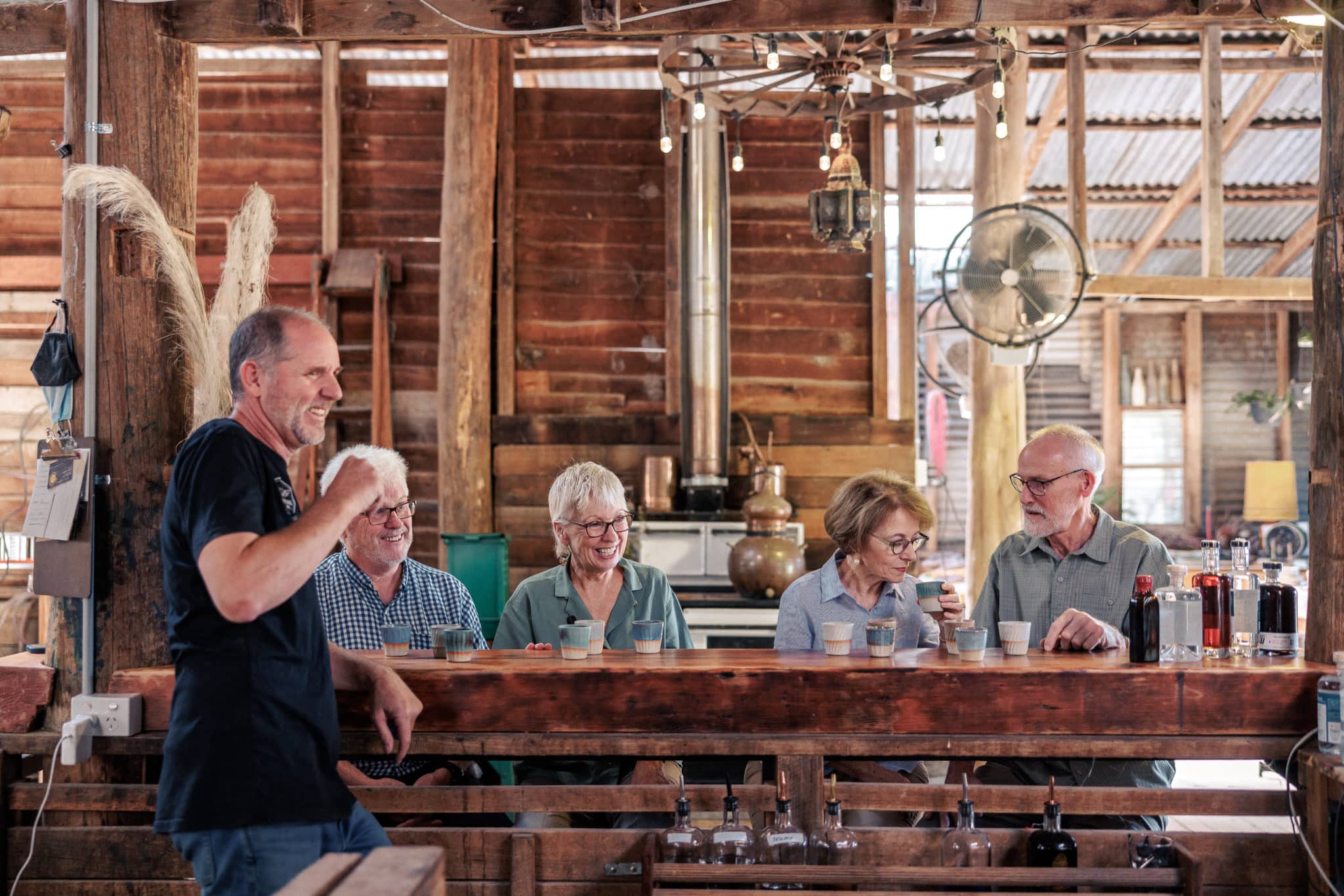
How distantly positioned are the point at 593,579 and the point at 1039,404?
1102cm

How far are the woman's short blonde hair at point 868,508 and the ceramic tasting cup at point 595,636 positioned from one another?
2.60 ft

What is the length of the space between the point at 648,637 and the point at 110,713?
4.19ft

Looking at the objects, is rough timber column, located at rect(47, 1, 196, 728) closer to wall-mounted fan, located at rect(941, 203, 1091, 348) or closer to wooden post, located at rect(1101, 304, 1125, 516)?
wall-mounted fan, located at rect(941, 203, 1091, 348)

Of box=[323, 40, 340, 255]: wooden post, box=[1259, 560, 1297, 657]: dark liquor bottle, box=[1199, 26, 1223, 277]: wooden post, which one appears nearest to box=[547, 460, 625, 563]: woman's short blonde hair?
box=[1259, 560, 1297, 657]: dark liquor bottle

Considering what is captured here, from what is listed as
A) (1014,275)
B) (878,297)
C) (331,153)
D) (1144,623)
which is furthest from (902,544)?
(331,153)

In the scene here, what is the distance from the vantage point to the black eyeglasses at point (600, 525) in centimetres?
327

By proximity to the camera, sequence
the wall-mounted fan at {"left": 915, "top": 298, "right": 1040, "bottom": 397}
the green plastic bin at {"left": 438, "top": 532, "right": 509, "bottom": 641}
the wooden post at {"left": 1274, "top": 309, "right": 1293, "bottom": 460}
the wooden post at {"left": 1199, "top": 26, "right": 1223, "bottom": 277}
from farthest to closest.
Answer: the wooden post at {"left": 1274, "top": 309, "right": 1293, "bottom": 460}, the wall-mounted fan at {"left": 915, "top": 298, "right": 1040, "bottom": 397}, the wooden post at {"left": 1199, "top": 26, "right": 1223, "bottom": 277}, the green plastic bin at {"left": 438, "top": 532, "right": 509, "bottom": 641}

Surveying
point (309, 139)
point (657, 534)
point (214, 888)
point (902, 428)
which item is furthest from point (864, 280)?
point (214, 888)

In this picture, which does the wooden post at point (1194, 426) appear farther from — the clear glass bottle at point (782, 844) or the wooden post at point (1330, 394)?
the clear glass bottle at point (782, 844)

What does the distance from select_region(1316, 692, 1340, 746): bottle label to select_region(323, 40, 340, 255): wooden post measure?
629cm

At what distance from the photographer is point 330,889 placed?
1405 mm

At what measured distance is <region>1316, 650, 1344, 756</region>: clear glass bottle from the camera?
2486mm

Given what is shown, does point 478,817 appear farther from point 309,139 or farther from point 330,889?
point 309,139

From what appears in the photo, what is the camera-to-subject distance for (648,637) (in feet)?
9.41
